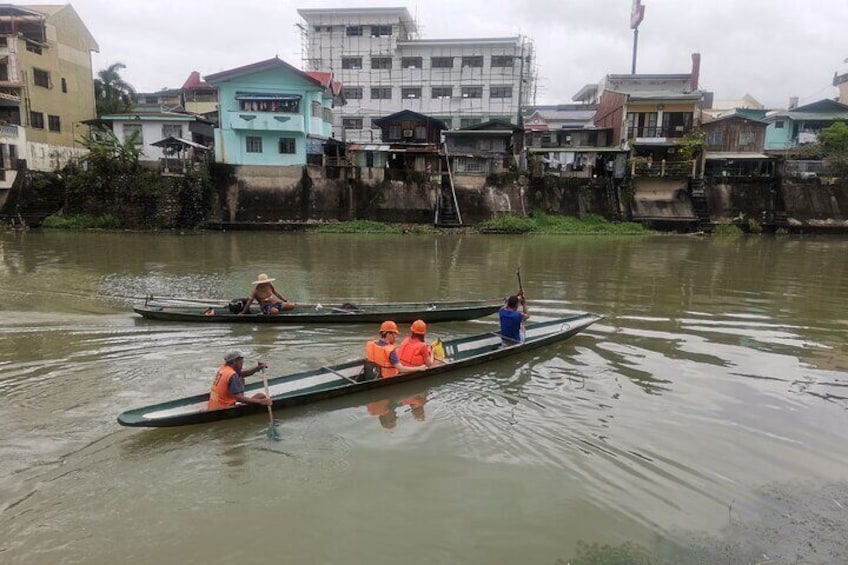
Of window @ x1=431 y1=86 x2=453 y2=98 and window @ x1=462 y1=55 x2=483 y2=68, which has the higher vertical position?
window @ x1=462 y1=55 x2=483 y2=68

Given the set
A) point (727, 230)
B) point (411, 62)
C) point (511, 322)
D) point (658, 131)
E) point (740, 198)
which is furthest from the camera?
point (411, 62)

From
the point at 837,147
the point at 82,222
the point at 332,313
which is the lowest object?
the point at 332,313

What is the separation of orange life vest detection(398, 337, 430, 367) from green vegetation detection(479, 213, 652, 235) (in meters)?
25.3

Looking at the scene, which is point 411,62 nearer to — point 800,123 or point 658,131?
point 658,131

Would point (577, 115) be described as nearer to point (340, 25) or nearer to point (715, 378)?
point (340, 25)

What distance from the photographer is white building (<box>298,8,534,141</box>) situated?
49.2 m

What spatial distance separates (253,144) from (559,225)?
20.1 meters

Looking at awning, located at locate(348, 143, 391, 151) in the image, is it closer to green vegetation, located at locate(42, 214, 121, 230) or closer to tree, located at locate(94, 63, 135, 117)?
green vegetation, located at locate(42, 214, 121, 230)

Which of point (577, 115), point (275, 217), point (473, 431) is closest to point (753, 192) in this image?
point (577, 115)

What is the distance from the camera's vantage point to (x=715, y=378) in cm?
1000

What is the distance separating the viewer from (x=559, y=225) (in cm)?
3581

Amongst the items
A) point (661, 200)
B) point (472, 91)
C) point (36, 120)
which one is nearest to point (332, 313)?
point (661, 200)

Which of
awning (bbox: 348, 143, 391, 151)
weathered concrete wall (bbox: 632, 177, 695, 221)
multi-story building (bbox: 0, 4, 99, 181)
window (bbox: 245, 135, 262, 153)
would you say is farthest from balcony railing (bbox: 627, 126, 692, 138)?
multi-story building (bbox: 0, 4, 99, 181)

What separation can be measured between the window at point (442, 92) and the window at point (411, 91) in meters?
1.29
